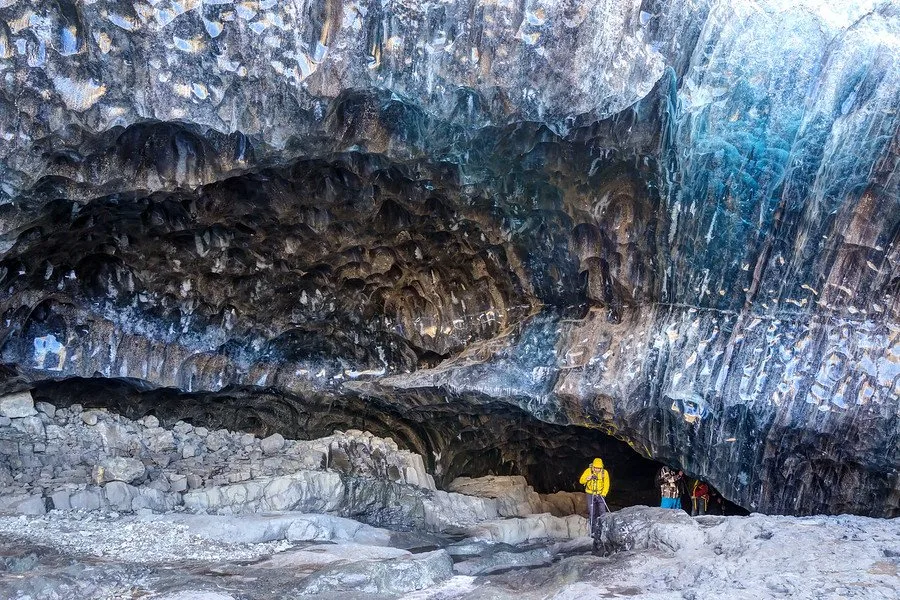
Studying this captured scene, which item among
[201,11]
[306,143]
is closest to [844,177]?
[306,143]

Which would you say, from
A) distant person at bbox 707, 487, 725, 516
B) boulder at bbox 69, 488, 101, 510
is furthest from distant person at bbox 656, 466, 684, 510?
boulder at bbox 69, 488, 101, 510

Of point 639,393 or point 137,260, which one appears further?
point 137,260

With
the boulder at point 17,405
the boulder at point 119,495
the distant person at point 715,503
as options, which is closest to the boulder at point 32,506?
the boulder at point 119,495

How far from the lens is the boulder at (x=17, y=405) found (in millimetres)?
9836

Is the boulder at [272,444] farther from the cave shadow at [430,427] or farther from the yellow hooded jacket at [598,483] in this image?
the yellow hooded jacket at [598,483]

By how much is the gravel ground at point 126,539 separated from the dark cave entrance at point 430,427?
2.45 meters

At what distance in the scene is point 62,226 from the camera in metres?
8.59

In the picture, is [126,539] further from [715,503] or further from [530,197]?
[715,503]

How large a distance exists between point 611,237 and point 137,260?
5563mm

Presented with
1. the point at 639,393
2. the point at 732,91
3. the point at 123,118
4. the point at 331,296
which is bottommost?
the point at 639,393

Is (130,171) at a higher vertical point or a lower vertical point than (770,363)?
higher

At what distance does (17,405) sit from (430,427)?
5238 mm

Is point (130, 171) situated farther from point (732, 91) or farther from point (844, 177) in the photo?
point (844, 177)

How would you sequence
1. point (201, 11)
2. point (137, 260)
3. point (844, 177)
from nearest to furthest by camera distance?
point (201, 11), point (844, 177), point (137, 260)
